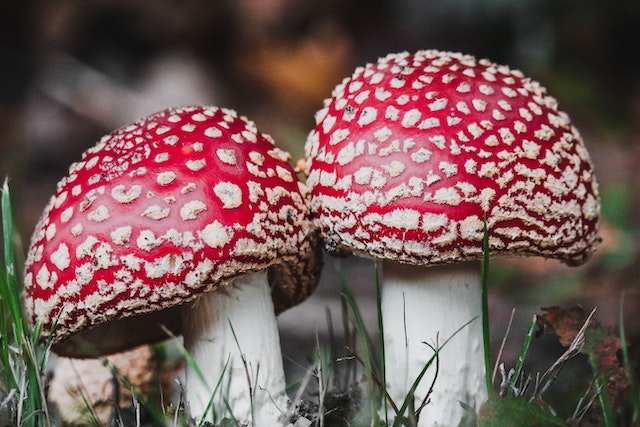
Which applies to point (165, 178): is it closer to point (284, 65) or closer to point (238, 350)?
point (238, 350)

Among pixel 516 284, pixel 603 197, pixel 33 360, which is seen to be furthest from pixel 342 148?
pixel 603 197

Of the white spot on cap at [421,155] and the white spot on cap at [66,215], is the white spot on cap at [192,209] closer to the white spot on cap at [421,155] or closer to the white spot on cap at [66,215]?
the white spot on cap at [66,215]

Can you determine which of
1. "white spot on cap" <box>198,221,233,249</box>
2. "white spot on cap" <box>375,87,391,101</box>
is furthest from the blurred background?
"white spot on cap" <box>198,221,233,249</box>

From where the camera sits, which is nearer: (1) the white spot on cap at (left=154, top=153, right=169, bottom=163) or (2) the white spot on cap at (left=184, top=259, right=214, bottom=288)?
(2) the white spot on cap at (left=184, top=259, right=214, bottom=288)

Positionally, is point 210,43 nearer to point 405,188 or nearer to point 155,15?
point 155,15

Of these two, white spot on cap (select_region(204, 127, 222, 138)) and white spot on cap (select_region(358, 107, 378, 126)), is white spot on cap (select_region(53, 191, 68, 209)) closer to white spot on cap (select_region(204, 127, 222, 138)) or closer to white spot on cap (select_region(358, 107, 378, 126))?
white spot on cap (select_region(204, 127, 222, 138))

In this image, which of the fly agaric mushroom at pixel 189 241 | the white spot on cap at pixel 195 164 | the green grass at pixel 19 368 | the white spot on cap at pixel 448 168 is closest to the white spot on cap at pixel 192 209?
the fly agaric mushroom at pixel 189 241

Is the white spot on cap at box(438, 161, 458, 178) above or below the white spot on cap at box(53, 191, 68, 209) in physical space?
below
